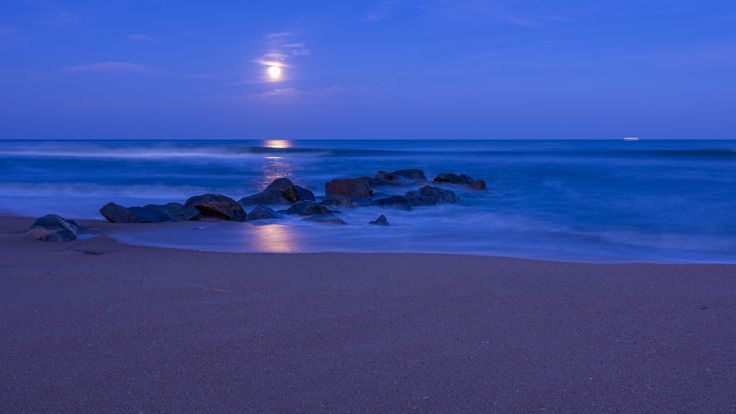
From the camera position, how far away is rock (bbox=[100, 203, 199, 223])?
7.97m

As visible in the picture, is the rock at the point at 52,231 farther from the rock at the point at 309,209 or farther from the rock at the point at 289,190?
the rock at the point at 289,190

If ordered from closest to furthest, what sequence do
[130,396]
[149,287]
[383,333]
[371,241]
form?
[130,396]
[383,333]
[149,287]
[371,241]

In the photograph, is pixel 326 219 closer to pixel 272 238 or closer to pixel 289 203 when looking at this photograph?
pixel 272 238

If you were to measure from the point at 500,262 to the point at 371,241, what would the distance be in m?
2.00

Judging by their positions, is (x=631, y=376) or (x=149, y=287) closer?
(x=631, y=376)

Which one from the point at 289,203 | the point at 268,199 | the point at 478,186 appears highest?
the point at 268,199

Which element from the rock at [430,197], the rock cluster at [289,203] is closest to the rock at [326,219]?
the rock cluster at [289,203]

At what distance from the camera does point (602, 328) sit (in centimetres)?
323

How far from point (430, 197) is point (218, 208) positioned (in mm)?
4570

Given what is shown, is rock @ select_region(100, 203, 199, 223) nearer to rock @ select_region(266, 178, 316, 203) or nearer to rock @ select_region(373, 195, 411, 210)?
rock @ select_region(266, 178, 316, 203)

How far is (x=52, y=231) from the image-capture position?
615 centimetres

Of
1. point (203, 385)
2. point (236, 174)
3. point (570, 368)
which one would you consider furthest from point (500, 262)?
point (236, 174)

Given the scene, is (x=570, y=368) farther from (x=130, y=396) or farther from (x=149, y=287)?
(x=149, y=287)

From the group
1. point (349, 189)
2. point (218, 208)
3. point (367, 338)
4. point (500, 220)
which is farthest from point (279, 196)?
point (367, 338)
